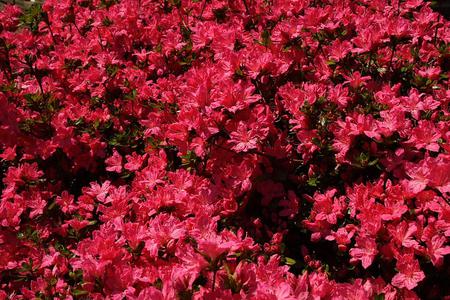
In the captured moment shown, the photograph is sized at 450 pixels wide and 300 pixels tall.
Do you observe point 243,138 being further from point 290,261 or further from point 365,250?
point 365,250

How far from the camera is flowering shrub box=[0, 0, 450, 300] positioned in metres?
1.89

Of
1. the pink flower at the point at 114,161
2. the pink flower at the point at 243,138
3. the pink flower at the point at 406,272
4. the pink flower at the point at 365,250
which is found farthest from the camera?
the pink flower at the point at 114,161

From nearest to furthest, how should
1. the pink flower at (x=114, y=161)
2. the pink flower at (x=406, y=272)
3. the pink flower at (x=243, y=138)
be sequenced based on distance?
the pink flower at (x=406, y=272) → the pink flower at (x=243, y=138) → the pink flower at (x=114, y=161)

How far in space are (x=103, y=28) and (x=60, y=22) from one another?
60 centimetres

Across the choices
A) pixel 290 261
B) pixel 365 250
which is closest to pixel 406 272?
pixel 365 250

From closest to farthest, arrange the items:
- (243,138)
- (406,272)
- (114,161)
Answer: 1. (406,272)
2. (243,138)
3. (114,161)

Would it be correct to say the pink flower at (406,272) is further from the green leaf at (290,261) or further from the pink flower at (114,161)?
the pink flower at (114,161)

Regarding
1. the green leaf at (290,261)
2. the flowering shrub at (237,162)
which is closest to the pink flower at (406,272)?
the flowering shrub at (237,162)

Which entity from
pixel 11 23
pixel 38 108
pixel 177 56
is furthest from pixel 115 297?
pixel 11 23

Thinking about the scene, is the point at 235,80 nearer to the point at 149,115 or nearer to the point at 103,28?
the point at 149,115

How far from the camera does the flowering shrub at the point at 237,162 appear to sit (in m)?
1.89

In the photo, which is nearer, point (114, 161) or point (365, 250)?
point (365, 250)

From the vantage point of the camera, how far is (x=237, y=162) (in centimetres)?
240

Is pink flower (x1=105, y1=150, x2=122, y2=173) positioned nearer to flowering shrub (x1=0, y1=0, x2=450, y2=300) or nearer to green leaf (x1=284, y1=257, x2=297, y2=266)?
flowering shrub (x1=0, y1=0, x2=450, y2=300)
